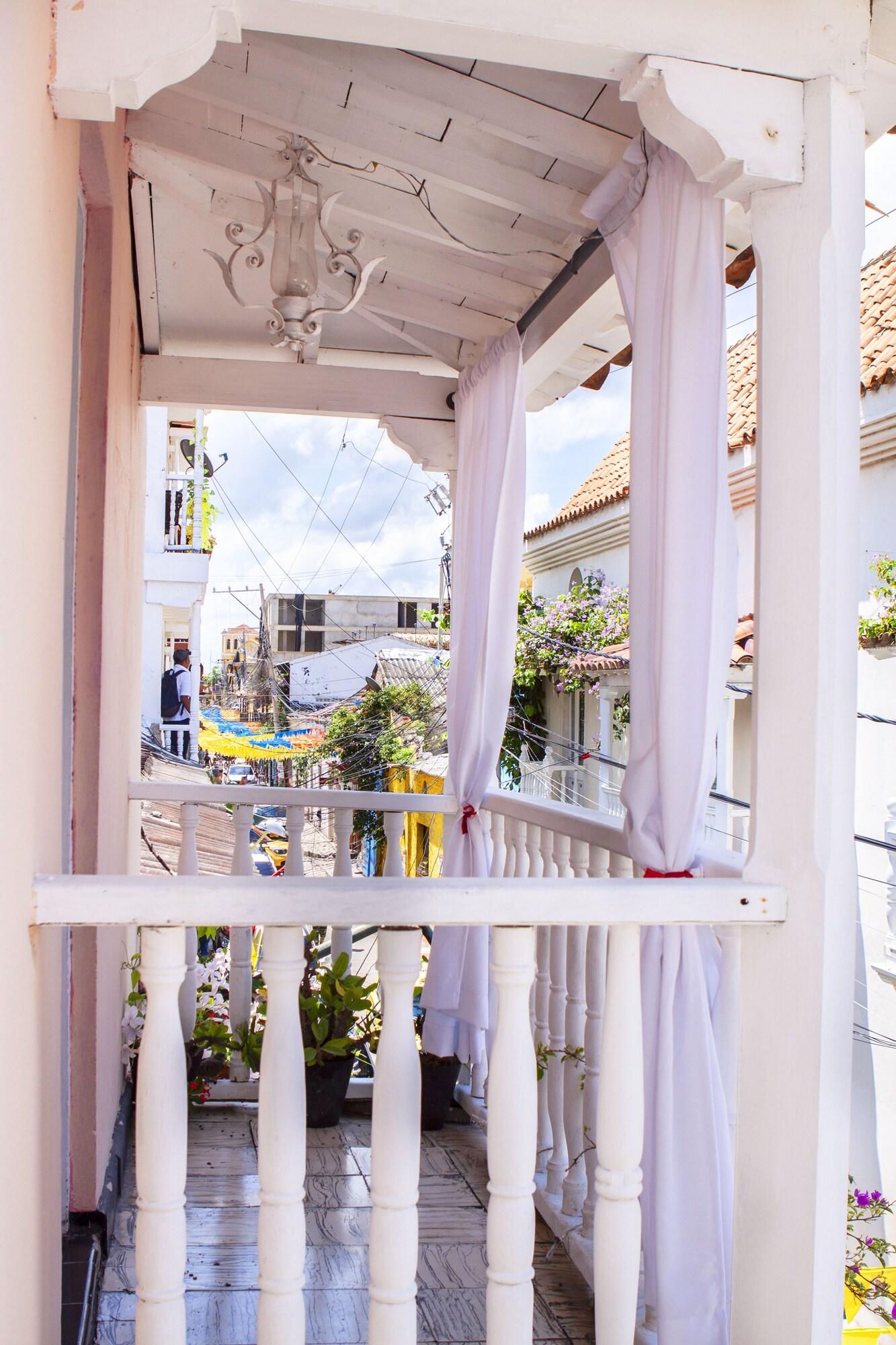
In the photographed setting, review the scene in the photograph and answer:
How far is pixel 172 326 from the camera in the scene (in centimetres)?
392

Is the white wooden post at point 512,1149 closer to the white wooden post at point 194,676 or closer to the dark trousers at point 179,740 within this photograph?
the dark trousers at point 179,740

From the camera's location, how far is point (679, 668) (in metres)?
1.93

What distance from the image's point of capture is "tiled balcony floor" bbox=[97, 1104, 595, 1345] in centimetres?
203

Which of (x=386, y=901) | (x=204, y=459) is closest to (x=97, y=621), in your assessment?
(x=386, y=901)

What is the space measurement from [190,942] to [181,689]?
1129cm

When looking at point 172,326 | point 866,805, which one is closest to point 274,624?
point 866,805

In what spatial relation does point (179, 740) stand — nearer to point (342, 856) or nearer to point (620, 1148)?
point (342, 856)

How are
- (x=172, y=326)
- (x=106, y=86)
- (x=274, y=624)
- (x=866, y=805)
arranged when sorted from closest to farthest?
(x=106, y=86), (x=172, y=326), (x=866, y=805), (x=274, y=624)

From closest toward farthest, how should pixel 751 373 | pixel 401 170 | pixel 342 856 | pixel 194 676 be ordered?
pixel 401 170 < pixel 342 856 < pixel 751 373 < pixel 194 676

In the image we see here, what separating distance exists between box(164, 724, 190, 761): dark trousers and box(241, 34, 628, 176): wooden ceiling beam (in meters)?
12.2

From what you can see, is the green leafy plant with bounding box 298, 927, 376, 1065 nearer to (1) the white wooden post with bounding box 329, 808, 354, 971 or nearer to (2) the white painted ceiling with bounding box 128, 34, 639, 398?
(1) the white wooden post with bounding box 329, 808, 354, 971

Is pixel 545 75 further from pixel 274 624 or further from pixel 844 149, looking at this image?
pixel 274 624

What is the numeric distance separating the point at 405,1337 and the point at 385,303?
2836mm

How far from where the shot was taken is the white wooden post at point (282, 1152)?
4.69 ft
